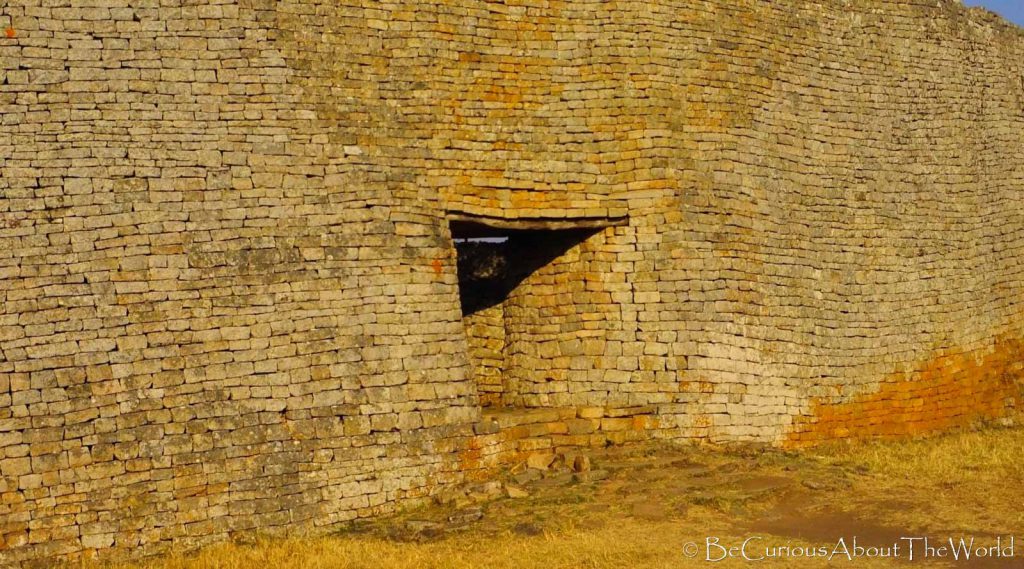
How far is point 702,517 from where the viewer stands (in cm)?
1135

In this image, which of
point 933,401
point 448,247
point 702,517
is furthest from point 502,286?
point 933,401

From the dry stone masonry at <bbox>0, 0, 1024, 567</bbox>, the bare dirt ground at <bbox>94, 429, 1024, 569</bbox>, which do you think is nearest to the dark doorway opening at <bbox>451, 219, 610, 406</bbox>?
the dry stone masonry at <bbox>0, 0, 1024, 567</bbox>

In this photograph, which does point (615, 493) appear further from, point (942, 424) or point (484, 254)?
point (942, 424)

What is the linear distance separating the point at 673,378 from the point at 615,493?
5.98 feet

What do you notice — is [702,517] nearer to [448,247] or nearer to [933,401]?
[448,247]

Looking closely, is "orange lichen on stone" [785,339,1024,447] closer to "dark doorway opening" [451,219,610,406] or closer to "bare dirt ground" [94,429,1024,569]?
"bare dirt ground" [94,429,1024,569]

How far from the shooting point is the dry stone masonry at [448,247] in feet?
35.8

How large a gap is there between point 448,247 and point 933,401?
706 centimetres

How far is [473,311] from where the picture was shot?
14.6 meters

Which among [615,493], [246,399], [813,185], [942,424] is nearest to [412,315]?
[246,399]

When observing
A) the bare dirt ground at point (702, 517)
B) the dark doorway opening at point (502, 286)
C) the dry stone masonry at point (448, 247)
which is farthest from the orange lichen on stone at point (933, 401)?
the dark doorway opening at point (502, 286)

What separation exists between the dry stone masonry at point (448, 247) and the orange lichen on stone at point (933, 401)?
47 millimetres

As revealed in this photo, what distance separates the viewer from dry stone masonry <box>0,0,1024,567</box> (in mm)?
10906

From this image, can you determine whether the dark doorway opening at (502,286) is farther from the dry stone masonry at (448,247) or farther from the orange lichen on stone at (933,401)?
the orange lichen on stone at (933,401)
